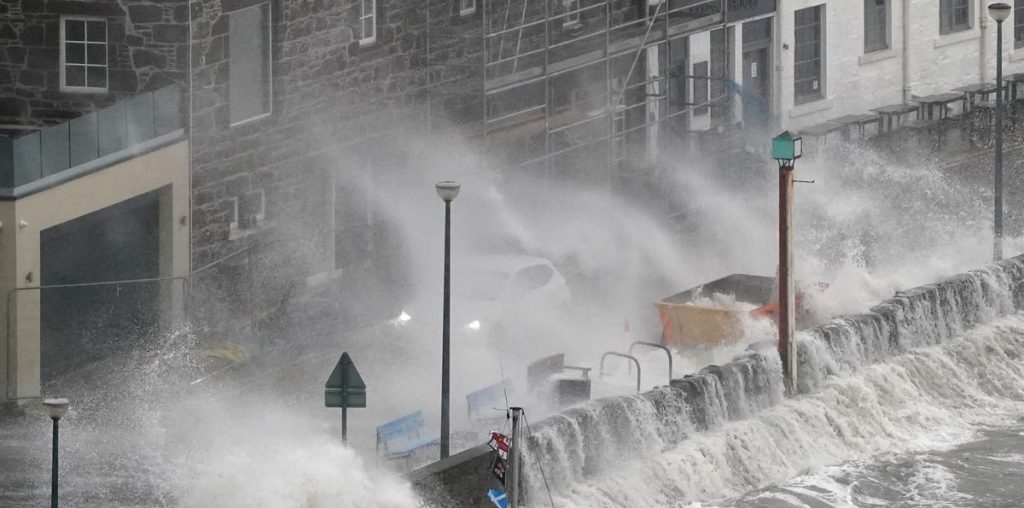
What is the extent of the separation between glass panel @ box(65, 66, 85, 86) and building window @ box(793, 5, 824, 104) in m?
19.9

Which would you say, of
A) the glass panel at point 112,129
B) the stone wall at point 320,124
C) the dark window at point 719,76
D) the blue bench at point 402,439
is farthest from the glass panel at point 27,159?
the dark window at point 719,76

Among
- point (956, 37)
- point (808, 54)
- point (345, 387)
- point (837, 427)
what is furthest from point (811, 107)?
point (345, 387)

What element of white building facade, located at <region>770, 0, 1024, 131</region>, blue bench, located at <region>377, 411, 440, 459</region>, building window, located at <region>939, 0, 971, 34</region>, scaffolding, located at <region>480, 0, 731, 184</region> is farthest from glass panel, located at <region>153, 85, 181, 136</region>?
building window, located at <region>939, 0, 971, 34</region>

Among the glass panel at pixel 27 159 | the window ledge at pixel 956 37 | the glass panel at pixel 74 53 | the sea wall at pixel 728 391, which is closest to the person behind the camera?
the sea wall at pixel 728 391

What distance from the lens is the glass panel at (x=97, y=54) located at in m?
39.0

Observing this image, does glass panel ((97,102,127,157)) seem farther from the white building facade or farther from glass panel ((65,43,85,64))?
the white building facade

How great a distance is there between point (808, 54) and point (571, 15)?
26.4 ft

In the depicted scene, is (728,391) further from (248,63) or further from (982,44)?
(982,44)

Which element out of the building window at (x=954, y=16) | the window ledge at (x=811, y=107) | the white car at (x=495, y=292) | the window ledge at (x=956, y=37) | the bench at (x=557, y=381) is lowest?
the bench at (x=557, y=381)

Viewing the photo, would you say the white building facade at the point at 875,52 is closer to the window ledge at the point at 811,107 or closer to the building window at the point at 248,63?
the window ledge at the point at 811,107

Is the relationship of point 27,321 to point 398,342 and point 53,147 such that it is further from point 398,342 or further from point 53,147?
point 398,342

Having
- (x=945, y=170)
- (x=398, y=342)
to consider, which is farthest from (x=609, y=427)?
(x=945, y=170)

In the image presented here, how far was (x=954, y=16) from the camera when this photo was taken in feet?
197

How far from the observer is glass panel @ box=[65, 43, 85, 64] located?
39.0 m
